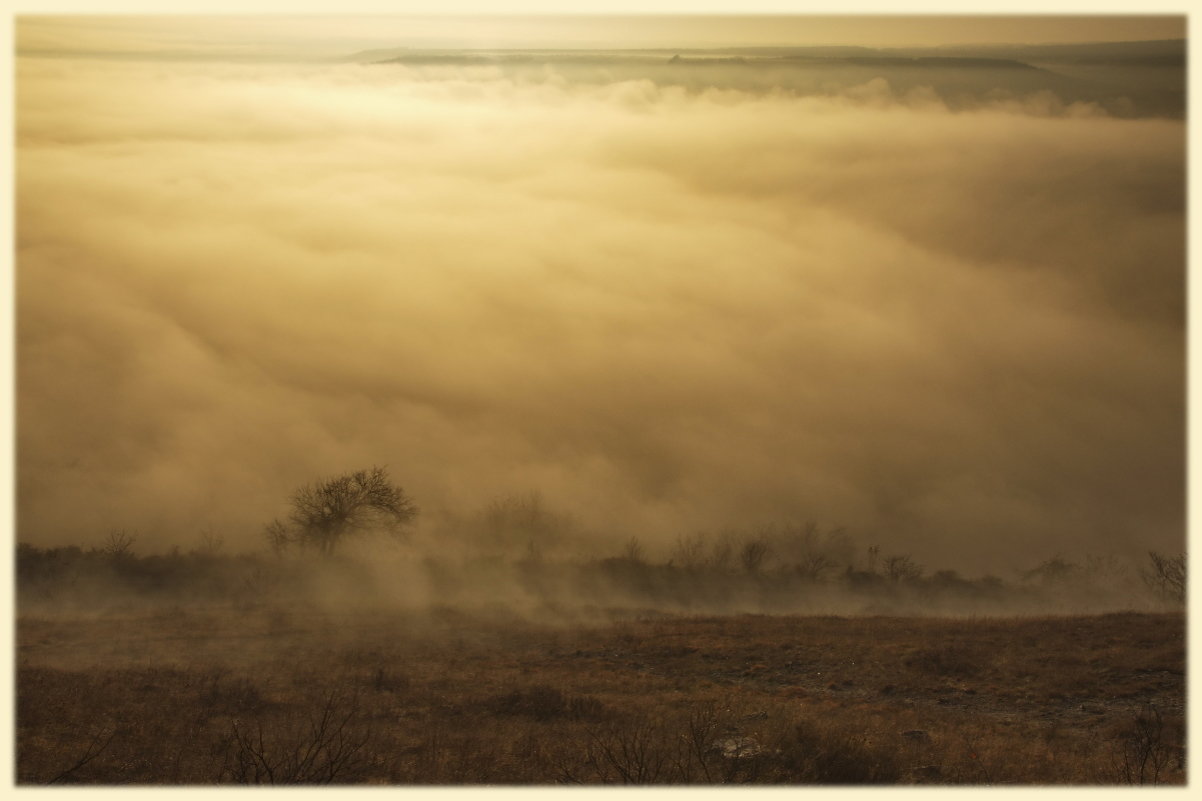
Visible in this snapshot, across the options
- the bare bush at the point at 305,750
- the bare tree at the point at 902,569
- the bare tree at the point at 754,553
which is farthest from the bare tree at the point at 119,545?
the bare tree at the point at 902,569

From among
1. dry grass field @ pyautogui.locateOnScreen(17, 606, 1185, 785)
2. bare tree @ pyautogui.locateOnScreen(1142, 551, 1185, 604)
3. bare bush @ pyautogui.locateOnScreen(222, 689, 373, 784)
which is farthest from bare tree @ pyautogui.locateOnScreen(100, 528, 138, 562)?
bare tree @ pyautogui.locateOnScreen(1142, 551, 1185, 604)

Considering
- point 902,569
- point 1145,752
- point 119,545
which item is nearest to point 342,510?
point 119,545

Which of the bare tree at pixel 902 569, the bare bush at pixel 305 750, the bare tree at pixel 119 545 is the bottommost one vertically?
the bare bush at pixel 305 750

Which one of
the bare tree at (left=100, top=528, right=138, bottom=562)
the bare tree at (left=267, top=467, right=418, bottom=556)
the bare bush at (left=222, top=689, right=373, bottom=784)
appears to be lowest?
the bare bush at (left=222, top=689, right=373, bottom=784)

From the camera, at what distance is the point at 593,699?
1623cm

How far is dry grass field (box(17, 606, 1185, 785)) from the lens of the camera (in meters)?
14.5

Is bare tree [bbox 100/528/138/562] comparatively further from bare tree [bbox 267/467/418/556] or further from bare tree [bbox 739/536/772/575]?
bare tree [bbox 739/536/772/575]

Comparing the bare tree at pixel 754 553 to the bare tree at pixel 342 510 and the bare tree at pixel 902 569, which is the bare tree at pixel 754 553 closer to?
the bare tree at pixel 902 569

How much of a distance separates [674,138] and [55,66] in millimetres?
15266

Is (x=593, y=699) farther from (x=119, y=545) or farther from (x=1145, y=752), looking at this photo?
(x=119, y=545)

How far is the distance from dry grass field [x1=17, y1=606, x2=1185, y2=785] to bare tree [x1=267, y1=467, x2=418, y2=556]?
308 centimetres

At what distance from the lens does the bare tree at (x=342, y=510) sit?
23453 mm

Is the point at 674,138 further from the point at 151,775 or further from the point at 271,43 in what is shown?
the point at 151,775

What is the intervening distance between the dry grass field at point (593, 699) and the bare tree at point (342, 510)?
3084 millimetres
